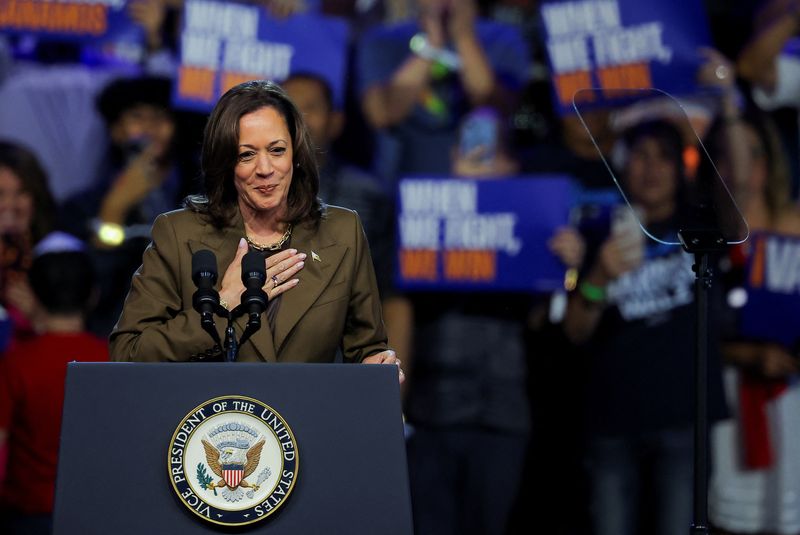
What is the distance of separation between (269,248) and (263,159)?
0.68 feet

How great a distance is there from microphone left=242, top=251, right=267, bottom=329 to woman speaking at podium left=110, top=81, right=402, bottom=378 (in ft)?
0.46

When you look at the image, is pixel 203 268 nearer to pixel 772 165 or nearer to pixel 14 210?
pixel 14 210

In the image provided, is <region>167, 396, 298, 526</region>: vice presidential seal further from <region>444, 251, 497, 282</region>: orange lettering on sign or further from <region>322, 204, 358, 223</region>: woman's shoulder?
<region>444, 251, 497, 282</region>: orange lettering on sign

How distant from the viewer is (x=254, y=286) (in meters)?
2.41

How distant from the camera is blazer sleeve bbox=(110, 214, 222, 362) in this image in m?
2.54

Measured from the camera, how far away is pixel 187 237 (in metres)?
2.77

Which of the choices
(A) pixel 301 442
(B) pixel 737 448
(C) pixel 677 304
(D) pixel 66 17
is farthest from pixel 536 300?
(A) pixel 301 442

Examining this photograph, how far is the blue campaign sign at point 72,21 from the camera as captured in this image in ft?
16.6

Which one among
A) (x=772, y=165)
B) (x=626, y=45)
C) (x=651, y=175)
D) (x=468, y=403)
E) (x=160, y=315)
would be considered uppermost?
(x=626, y=45)

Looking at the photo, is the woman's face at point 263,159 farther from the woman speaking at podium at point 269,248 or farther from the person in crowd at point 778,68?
the person in crowd at point 778,68

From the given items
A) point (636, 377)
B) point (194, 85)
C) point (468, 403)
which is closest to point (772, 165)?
point (636, 377)

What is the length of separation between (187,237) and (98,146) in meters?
2.96

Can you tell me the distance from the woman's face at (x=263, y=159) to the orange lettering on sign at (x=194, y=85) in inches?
93.9

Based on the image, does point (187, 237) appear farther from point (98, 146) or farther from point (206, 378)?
point (98, 146)
